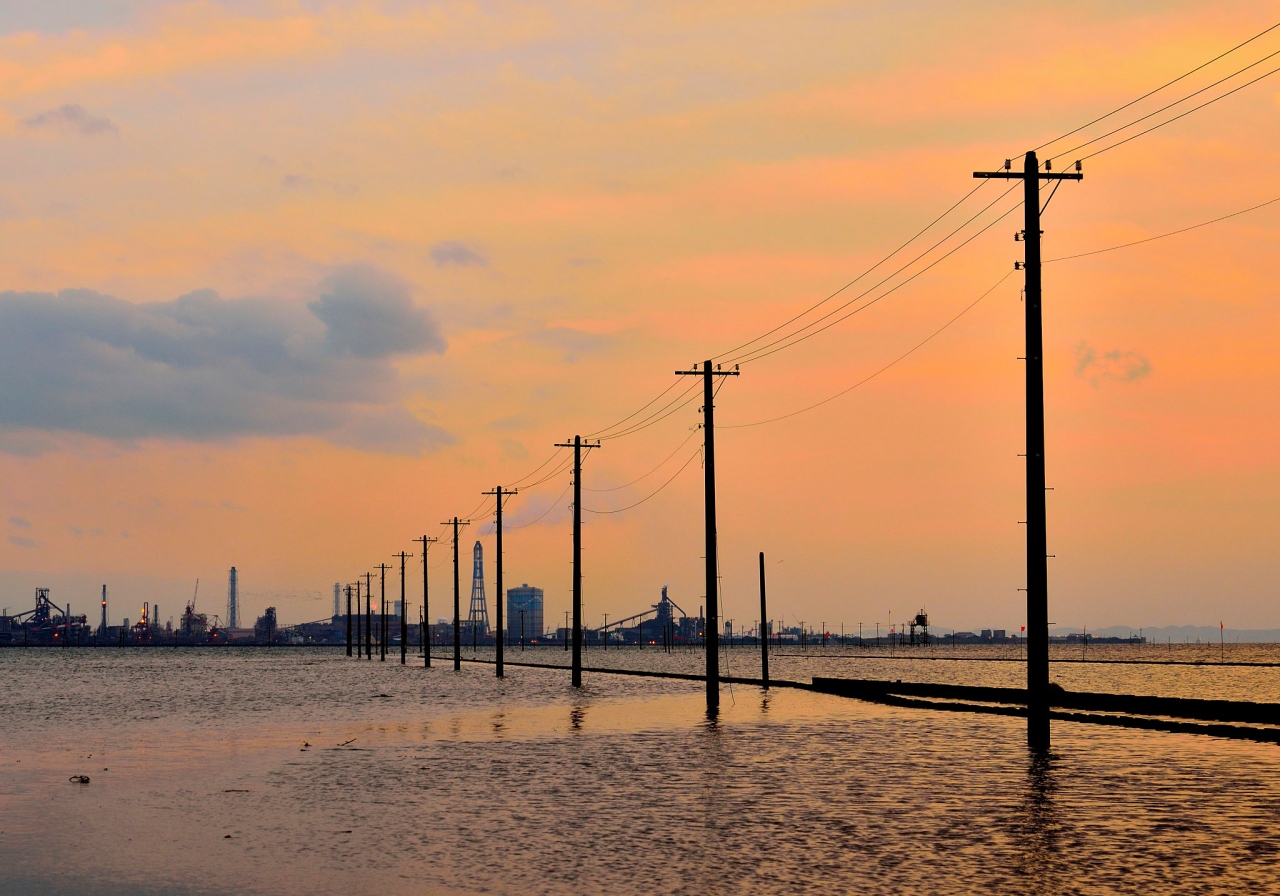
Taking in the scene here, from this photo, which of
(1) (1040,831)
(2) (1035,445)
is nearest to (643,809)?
(1) (1040,831)

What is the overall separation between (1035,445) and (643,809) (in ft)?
43.6

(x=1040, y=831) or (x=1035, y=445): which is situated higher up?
(x=1035, y=445)

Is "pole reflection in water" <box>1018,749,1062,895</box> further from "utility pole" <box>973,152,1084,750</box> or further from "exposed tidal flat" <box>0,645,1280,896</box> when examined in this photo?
"utility pole" <box>973,152,1084,750</box>

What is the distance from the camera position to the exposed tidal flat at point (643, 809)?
15.2 meters

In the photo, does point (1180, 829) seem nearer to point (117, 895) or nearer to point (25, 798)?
point (117, 895)

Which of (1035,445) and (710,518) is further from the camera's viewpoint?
(710,518)

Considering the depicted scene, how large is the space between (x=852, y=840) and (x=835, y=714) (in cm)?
2905

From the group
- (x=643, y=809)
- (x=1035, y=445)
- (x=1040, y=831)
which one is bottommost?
(x=643, y=809)

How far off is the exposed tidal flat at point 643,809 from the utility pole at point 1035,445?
1482 mm

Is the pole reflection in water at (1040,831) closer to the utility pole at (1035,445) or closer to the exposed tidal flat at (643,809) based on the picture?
the exposed tidal flat at (643,809)

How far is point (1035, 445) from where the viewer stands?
2959 cm

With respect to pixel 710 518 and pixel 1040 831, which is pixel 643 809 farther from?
pixel 710 518

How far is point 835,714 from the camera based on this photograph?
46.3 metres

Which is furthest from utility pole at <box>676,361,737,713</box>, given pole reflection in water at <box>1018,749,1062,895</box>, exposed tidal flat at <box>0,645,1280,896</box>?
pole reflection in water at <box>1018,749,1062,895</box>
